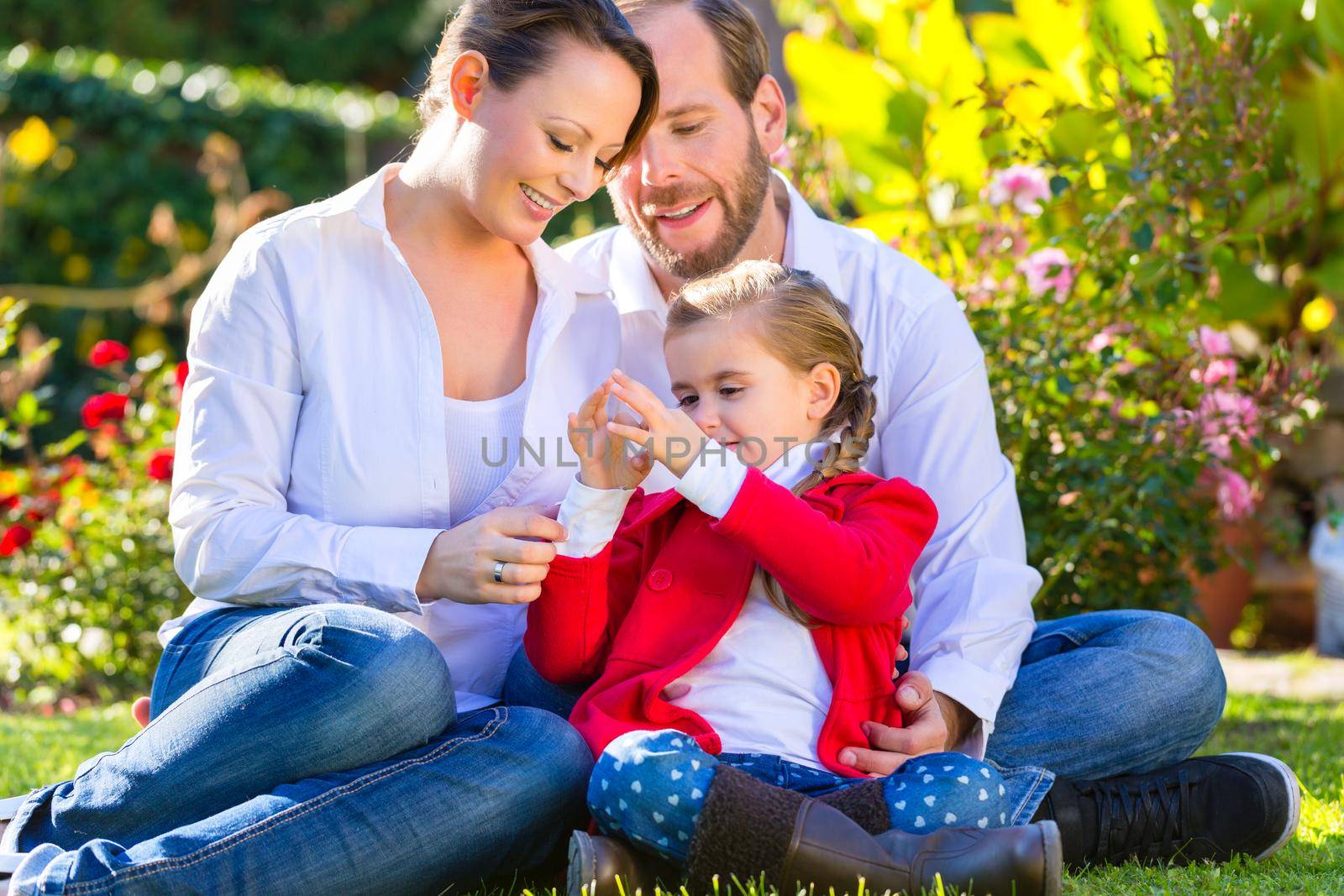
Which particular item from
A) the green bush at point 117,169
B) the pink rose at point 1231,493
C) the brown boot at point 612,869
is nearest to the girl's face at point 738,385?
the brown boot at point 612,869

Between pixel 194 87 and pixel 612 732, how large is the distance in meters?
6.97

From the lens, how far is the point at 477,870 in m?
2.11

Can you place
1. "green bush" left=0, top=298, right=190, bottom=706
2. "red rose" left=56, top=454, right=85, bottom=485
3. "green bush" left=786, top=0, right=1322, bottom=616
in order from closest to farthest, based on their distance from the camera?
"green bush" left=786, top=0, right=1322, bottom=616, "green bush" left=0, top=298, right=190, bottom=706, "red rose" left=56, top=454, right=85, bottom=485

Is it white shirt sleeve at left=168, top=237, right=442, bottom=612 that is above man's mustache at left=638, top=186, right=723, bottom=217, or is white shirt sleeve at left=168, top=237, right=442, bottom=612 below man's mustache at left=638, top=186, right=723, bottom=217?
below

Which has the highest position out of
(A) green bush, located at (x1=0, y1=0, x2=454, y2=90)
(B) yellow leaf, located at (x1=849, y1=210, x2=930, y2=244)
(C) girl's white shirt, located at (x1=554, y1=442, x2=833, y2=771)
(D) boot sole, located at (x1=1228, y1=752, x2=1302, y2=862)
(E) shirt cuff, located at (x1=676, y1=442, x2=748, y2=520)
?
(A) green bush, located at (x1=0, y1=0, x2=454, y2=90)

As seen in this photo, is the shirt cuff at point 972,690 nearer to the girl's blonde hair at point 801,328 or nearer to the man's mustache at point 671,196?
the girl's blonde hair at point 801,328

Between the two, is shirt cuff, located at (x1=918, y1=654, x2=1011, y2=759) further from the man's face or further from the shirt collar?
the man's face

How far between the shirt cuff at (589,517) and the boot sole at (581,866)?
48cm

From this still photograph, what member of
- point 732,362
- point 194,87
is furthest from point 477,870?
point 194,87

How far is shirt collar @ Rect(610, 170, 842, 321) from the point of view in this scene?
2.89 metres

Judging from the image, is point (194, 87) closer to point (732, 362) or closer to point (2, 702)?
point (2, 702)

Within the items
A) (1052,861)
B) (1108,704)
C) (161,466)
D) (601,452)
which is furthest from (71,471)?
(1052,861)

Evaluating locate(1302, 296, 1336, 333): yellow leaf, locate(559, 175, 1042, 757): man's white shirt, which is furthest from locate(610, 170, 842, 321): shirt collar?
locate(1302, 296, 1336, 333): yellow leaf

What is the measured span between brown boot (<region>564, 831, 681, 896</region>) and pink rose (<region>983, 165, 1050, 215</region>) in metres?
2.45
